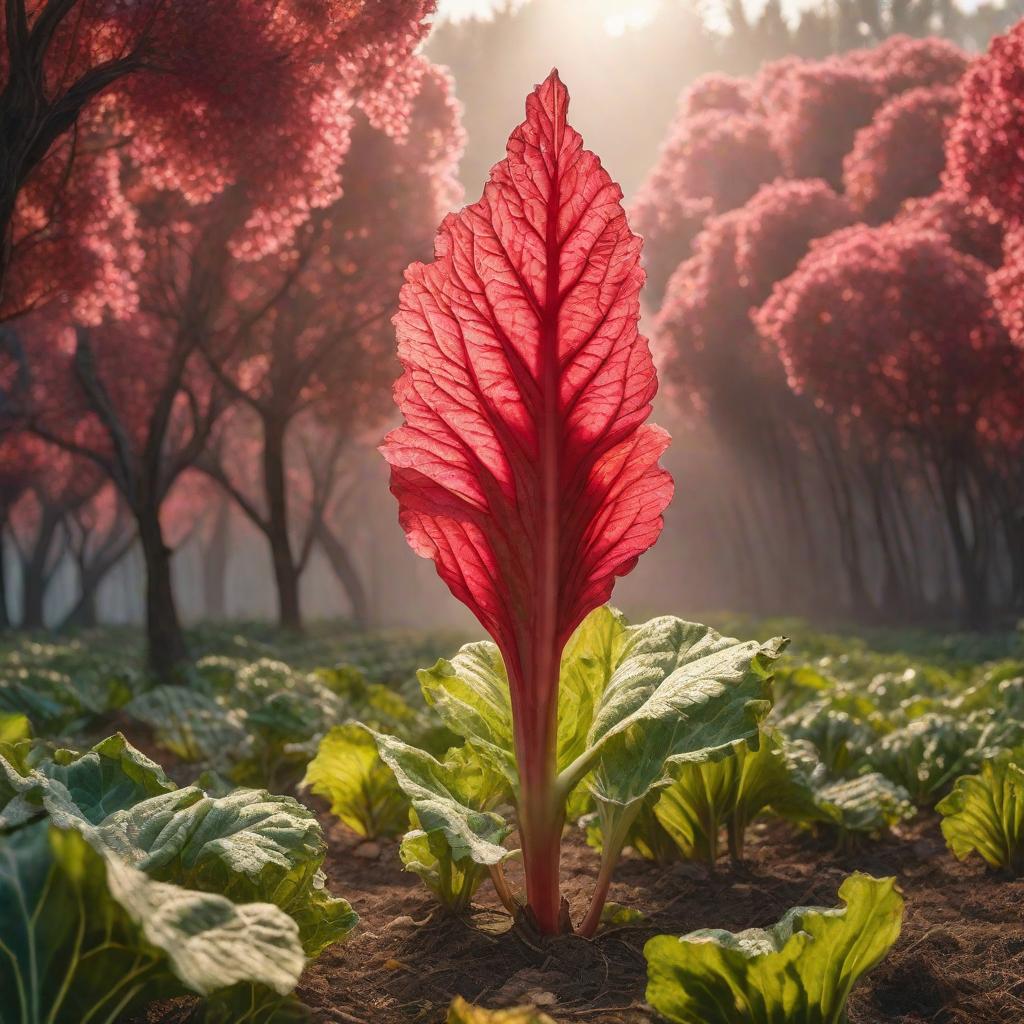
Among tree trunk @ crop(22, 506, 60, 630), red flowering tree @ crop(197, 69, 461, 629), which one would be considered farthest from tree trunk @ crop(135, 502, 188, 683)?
tree trunk @ crop(22, 506, 60, 630)

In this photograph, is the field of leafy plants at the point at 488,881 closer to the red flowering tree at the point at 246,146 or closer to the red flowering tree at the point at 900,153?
the red flowering tree at the point at 246,146

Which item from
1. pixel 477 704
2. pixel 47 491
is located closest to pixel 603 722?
pixel 477 704

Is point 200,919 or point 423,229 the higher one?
point 423,229

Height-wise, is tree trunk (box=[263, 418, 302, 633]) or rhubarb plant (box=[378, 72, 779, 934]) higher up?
tree trunk (box=[263, 418, 302, 633])

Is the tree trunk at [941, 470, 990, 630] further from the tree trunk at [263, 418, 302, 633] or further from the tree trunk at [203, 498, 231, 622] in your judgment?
the tree trunk at [203, 498, 231, 622]

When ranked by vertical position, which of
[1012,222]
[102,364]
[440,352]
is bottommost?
[440,352]

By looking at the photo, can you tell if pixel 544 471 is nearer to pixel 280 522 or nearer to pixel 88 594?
pixel 280 522

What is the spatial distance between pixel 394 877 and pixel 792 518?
2449 centimetres

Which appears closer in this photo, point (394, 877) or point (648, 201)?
point (394, 877)

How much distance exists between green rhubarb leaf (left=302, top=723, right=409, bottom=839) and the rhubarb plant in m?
0.89

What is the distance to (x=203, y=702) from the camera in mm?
5086

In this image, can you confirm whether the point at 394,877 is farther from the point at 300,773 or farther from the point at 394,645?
the point at 394,645

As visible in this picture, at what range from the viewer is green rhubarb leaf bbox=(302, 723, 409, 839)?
316 cm

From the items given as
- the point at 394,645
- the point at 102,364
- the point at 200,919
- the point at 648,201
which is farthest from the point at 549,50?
the point at 200,919
